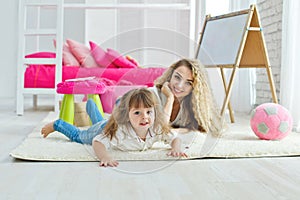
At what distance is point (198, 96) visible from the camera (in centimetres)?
180

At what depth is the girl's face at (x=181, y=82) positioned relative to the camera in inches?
65.9

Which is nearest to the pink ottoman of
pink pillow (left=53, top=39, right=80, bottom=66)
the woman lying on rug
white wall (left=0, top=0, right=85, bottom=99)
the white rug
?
the white rug

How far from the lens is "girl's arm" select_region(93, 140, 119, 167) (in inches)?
67.1

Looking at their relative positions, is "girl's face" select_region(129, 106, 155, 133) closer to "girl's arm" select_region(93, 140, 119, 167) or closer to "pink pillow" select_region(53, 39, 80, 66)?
"girl's arm" select_region(93, 140, 119, 167)

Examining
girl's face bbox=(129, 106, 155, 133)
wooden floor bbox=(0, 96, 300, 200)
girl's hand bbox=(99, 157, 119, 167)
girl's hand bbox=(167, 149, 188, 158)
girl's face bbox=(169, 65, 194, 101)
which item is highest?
girl's face bbox=(169, 65, 194, 101)

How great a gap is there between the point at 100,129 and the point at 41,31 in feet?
7.14

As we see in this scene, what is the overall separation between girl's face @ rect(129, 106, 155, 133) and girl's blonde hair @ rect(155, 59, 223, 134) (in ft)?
0.43

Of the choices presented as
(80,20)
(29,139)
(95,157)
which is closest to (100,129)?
(95,157)

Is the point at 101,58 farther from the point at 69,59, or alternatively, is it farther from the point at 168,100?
the point at 168,100

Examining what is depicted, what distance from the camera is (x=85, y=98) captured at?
97.5 inches

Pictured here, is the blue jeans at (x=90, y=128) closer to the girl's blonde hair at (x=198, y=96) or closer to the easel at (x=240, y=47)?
the girl's blonde hair at (x=198, y=96)

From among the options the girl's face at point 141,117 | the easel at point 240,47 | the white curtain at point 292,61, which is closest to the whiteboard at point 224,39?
the easel at point 240,47

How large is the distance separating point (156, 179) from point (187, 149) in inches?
15.3

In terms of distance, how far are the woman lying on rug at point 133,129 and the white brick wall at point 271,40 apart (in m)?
2.14
